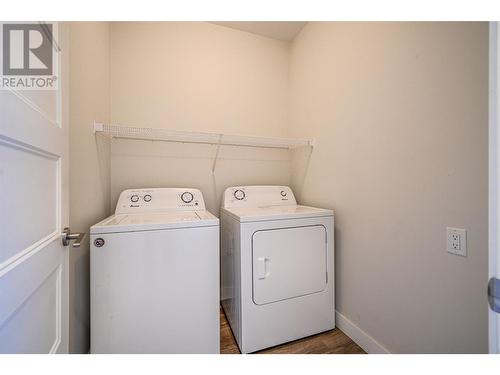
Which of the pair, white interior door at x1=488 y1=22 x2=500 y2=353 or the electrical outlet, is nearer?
white interior door at x1=488 y1=22 x2=500 y2=353

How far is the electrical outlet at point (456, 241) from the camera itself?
0.92m

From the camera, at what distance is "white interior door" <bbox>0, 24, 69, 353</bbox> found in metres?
0.53

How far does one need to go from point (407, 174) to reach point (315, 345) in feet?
4.40

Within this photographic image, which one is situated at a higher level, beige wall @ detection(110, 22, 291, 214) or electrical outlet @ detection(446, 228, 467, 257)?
beige wall @ detection(110, 22, 291, 214)

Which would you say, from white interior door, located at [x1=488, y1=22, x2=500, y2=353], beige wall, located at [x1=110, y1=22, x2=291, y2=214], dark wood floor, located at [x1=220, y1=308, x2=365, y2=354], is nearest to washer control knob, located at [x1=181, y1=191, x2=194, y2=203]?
beige wall, located at [x1=110, y1=22, x2=291, y2=214]

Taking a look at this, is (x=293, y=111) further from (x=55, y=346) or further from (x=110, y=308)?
(x=55, y=346)

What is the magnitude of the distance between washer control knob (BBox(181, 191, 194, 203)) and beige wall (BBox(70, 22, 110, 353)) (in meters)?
0.58

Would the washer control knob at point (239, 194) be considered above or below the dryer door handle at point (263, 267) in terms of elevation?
above

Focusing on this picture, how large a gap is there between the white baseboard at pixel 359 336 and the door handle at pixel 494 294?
3.53ft

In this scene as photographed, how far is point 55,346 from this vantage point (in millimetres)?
798

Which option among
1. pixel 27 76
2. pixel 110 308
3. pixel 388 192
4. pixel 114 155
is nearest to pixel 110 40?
pixel 114 155

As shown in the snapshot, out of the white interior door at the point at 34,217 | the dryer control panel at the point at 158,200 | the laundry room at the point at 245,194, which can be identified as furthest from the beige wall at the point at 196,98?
the white interior door at the point at 34,217

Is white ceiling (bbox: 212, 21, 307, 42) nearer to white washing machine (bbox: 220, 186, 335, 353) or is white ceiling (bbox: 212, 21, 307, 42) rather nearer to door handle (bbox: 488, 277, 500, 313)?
white washing machine (bbox: 220, 186, 335, 353)

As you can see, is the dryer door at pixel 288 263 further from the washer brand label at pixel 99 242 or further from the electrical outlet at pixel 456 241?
the washer brand label at pixel 99 242
